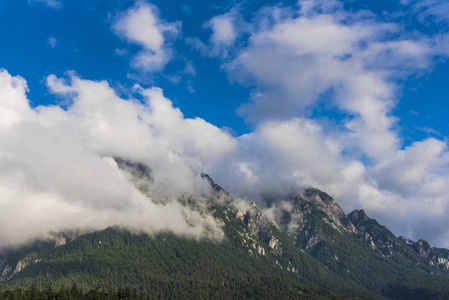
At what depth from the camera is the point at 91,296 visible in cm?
19612

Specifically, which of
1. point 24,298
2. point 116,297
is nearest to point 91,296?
point 116,297

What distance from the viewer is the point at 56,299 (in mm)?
180750

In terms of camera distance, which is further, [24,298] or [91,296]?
[91,296]

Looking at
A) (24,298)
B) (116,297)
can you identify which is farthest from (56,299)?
(116,297)

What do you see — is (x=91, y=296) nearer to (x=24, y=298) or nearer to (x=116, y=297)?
(x=116, y=297)

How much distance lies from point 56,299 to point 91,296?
20.2 meters

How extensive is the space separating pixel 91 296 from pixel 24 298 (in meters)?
34.4

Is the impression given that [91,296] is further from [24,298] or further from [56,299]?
[24,298]

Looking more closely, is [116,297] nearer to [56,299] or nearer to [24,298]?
[56,299]

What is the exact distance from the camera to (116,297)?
196500 millimetres

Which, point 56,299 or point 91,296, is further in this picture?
point 91,296

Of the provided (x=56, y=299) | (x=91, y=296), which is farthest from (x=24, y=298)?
(x=91, y=296)
